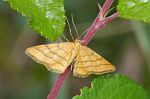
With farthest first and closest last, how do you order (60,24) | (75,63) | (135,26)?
(135,26)
(75,63)
(60,24)

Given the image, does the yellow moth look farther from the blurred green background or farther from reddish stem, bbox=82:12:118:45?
the blurred green background

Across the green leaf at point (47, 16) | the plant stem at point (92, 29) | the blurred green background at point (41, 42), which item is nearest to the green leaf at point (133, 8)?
the plant stem at point (92, 29)

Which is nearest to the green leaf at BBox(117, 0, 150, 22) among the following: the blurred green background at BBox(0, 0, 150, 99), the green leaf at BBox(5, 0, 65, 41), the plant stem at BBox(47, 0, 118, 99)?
the plant stem at BBox(47, 0, 118, 99)

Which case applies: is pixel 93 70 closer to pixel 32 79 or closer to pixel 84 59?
pixel 84 59

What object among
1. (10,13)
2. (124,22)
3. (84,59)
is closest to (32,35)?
(10,13)

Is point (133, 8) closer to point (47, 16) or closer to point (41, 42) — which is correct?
point (47, 16)

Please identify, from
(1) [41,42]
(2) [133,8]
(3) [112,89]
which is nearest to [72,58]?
(3) [112,89]
